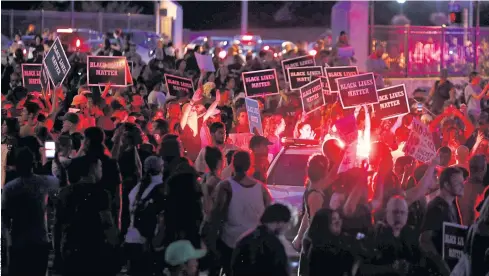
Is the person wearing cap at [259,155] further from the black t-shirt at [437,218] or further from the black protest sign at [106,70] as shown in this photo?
the black protest sign at [106,70]

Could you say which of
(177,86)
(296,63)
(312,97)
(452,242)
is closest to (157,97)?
(177,86)

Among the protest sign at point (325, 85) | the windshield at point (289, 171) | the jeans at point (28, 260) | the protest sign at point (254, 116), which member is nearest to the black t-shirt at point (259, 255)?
the jeans at point (28, 260)

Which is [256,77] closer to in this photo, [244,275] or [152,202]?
[152,202]

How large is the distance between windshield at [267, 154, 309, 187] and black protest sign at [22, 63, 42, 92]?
8824 millimetres

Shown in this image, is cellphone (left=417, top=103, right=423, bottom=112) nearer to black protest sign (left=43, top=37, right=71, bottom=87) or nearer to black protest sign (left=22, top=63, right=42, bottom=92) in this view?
black protest sign (left=43, top=37, right=71, bottom=87)

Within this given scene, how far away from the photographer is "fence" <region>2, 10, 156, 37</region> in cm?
5409

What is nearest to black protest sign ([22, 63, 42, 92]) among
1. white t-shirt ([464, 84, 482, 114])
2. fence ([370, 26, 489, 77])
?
white t-shirt ([464, 84, 482, 114])

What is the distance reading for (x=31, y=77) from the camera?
21109mm

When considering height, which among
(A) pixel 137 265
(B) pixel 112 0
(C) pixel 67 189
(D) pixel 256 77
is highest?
(B) pixel 112 0

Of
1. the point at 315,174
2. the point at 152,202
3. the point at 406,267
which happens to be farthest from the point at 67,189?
the point at 406,267

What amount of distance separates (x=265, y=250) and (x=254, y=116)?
25.8 feet

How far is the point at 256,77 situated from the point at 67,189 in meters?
10.6

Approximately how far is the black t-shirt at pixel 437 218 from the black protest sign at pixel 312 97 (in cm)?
850

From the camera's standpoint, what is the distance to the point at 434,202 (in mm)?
9969
